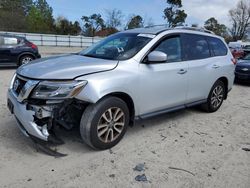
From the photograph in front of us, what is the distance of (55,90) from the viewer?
133 inches

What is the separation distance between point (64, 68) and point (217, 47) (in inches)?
146

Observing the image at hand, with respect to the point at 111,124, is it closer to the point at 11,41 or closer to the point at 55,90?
the point at 55,90

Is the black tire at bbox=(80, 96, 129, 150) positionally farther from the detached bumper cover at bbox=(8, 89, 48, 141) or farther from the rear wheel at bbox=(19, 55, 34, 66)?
the rear wheel at bbox=(19, 55, 34, 66)

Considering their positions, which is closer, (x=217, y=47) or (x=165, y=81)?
(x=165, y=81)

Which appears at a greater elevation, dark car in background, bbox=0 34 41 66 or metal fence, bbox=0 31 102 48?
metal fence, bbox=0 31 102 48

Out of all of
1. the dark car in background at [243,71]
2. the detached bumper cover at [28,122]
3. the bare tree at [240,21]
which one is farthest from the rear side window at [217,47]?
the bare tree at [240,21]

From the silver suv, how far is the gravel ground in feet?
1.00

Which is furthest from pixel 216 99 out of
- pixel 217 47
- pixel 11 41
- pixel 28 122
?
pixel 11 41

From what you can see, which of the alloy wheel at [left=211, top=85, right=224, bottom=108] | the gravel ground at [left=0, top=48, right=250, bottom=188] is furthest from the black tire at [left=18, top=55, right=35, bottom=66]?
the alloy wheel at [left=211, top=85, right=224, bottom=108]

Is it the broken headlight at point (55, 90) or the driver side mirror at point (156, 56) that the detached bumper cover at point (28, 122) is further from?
the driver side mirror at point (156, 56)

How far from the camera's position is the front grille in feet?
12.2

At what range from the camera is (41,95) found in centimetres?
339

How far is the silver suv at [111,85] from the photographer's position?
345 cm

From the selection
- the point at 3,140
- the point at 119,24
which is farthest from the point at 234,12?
the point at 3,140
